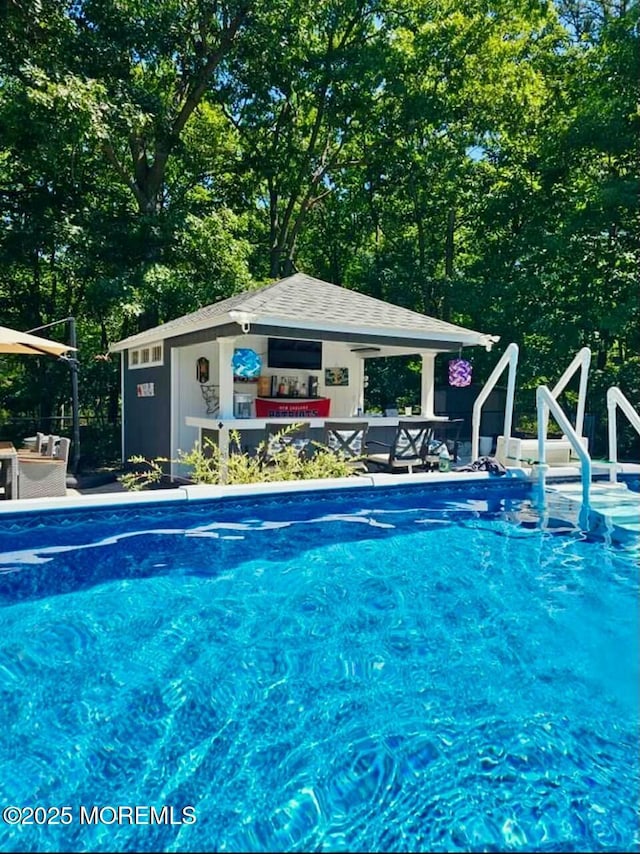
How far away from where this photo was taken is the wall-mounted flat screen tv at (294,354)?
38.8 feet

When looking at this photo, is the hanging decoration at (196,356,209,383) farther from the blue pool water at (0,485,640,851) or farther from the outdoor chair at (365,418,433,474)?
the blue pool water at (0,485,640,851)

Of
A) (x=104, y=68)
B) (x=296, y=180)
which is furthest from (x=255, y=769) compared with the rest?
(x=296, y=180)

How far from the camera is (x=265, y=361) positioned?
1191 centimetres

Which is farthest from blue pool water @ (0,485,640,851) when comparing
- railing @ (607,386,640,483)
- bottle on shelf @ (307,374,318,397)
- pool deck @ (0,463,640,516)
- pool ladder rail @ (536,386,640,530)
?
bottle on shelf @ (307,374,318,397)

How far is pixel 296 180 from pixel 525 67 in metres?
7.58

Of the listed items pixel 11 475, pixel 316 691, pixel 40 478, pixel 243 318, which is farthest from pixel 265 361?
pixel 316 691

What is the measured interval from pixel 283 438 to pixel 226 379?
4.22ft

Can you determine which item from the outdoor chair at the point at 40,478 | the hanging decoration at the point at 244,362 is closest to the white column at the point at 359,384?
the hanging decoration at the point at 244,362

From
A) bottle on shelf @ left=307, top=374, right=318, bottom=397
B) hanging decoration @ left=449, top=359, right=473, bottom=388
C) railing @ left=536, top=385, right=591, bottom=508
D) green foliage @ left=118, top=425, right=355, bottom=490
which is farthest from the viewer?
hanging decoration @ left=449, top=359, right=473, bottom=388

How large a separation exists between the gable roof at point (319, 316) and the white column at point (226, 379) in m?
0.41

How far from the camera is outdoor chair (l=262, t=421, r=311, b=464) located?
8.57 meters

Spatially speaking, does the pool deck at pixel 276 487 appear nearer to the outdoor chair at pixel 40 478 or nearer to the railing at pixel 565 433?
the railing at pixel 565 433

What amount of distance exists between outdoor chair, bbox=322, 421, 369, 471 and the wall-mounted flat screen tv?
3.15 metres

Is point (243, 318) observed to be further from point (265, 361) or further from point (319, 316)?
point (265, 361)
